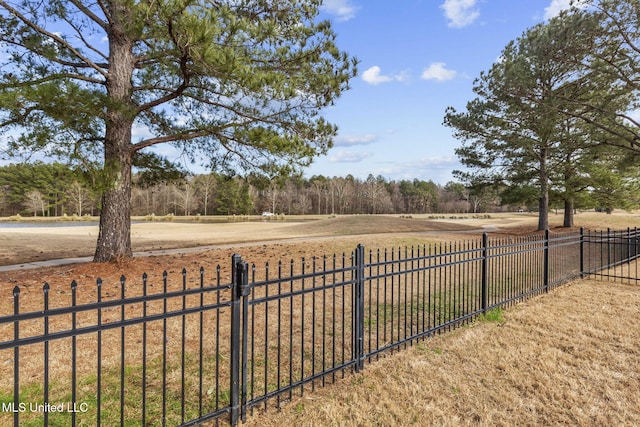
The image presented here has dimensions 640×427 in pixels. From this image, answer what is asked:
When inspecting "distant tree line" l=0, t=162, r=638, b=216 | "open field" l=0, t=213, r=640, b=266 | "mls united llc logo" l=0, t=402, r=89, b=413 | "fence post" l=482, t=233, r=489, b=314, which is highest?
"distant tree line" l=0, t=162, r=638, b=216

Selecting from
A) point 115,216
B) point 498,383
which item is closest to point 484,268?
point 498,383

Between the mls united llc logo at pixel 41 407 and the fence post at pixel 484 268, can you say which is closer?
the mls united llc logo at pixel 41 407

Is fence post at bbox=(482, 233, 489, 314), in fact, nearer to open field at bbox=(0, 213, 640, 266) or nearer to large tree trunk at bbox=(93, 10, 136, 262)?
large tree trunk at bbox=(93, 10, 136, 262)

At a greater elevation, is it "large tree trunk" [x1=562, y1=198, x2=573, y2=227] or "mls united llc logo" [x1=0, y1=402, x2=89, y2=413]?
"large tree trunk" [x1=562, y1=198, x2=573, y2=227]

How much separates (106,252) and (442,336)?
814 centimetres

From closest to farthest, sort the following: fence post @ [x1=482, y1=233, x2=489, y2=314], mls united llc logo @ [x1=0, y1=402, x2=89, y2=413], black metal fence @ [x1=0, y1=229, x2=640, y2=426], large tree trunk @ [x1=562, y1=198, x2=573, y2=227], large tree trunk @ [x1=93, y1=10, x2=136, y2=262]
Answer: black metal fence @ [x1=0, y1=229, x2=640, y2=426] → mls united llc logo @ [x1=0, y1=402, x2=89, y2=413] → fence post @ [x1=482, y1=233, x2=489, y2=314] → large tree trunk @ [x1=93, y1=10, x2=136, y2=262] → large tree trunk @ [x1=562, y1=198, x2=573, y2=227]

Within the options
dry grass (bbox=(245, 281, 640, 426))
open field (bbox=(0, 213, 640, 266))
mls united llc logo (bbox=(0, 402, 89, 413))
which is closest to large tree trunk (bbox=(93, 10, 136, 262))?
open field (bbox=(0, 213, 640, 266))

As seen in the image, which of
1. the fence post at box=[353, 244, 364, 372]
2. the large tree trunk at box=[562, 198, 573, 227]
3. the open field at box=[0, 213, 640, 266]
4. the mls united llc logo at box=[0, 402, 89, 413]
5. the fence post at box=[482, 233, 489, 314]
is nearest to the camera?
the mls united llc logo at box=[0, 402, 89, 413]

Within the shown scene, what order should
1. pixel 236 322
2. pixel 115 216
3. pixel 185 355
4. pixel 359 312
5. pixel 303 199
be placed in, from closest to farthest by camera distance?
pixel 236 322, pixel 359 312, pixel 185 355, pixel 115 216, pixel 303 199

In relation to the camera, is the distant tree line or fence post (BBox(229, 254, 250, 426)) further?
the distant tree line

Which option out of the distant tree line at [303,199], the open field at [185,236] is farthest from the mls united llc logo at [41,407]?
the distant tree line at [303,199]

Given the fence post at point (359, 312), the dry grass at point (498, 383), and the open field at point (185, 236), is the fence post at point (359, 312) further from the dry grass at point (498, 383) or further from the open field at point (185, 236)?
the open field at point (185, 236)

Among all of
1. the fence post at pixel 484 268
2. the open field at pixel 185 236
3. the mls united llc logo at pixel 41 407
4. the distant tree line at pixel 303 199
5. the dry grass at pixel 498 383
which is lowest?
the dry grass at pixel 498 383

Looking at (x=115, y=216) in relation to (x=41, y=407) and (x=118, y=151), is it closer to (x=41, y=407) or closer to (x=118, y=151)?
(x=118, y=151)
